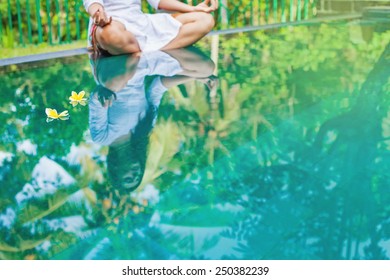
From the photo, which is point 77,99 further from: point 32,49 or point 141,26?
point 32,49

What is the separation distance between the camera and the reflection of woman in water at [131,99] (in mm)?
2736

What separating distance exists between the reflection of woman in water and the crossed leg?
9 centimetres

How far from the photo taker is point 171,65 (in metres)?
4.82

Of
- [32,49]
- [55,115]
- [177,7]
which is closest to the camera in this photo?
[55,115]

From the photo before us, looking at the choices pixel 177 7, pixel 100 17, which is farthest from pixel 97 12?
pixel 177 7

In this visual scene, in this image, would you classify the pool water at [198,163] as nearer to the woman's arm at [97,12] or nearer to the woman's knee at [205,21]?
the woman's arm at [97,12]

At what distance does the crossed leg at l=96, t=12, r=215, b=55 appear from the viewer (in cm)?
493

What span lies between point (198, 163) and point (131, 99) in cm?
117

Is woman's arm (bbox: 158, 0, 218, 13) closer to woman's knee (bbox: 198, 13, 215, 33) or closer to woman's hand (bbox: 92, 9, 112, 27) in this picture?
woman's knee (bbox: 198, 13, 215, 33)

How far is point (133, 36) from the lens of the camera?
17.0 ft

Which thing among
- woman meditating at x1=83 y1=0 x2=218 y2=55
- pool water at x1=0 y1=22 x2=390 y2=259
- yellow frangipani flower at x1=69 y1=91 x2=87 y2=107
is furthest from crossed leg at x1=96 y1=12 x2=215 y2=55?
yellow frangipani flower at x1=69 y1=91 x2=87 y2=107

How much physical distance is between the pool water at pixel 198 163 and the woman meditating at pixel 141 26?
40cm

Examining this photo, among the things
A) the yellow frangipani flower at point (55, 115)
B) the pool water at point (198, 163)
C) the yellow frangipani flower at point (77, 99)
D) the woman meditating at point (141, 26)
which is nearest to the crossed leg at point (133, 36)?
the woman meditating at point (141, 26)
